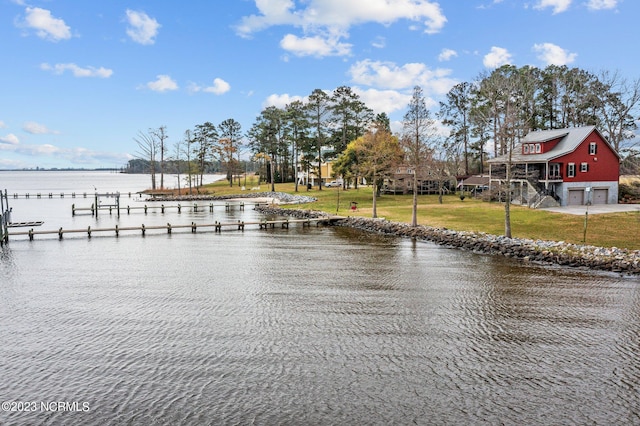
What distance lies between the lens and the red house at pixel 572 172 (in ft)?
142

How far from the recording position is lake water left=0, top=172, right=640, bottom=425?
1015 centimetres

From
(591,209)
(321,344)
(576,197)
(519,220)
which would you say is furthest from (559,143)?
(321,344)

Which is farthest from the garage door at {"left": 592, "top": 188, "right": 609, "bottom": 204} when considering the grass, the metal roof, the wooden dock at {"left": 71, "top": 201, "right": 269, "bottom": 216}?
the wooden dock at {"left": 71, "top": 201, "right": 269, "bottom": 216}

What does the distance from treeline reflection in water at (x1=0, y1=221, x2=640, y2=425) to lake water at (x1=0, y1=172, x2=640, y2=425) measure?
6cm

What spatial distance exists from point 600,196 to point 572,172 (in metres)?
4.80

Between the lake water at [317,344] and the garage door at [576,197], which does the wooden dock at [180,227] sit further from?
the garage door at [576,197]

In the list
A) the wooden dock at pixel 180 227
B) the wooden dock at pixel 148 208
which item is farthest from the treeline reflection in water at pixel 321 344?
the wooden dock at pixel 148 208

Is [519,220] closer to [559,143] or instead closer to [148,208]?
[559,143]

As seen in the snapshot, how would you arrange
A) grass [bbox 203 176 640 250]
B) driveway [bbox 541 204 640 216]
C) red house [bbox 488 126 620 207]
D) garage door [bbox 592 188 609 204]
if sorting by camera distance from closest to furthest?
grass [bbox 203 176 640 250] < driveway [bbox 541 204 640 216] < red house [bbox 488 126 620 207] < garage door [bbox 592 188 609 204]

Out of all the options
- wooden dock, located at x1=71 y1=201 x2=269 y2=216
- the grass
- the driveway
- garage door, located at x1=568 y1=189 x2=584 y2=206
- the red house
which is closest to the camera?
the grass

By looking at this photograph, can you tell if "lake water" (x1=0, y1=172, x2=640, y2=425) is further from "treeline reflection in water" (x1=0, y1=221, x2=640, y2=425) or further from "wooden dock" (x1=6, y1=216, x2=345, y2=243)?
"wooden dock" (x1=6, y1=216, x2=345, y2=243)

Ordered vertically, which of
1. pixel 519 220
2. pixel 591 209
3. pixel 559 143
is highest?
pixel 559 143

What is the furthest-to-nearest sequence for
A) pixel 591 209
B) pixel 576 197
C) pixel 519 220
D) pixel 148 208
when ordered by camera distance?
1. pixel 148 208
2. pixel 576 197
3. pixel 591 209
4. pixel 519 220

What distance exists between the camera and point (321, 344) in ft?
44.3
